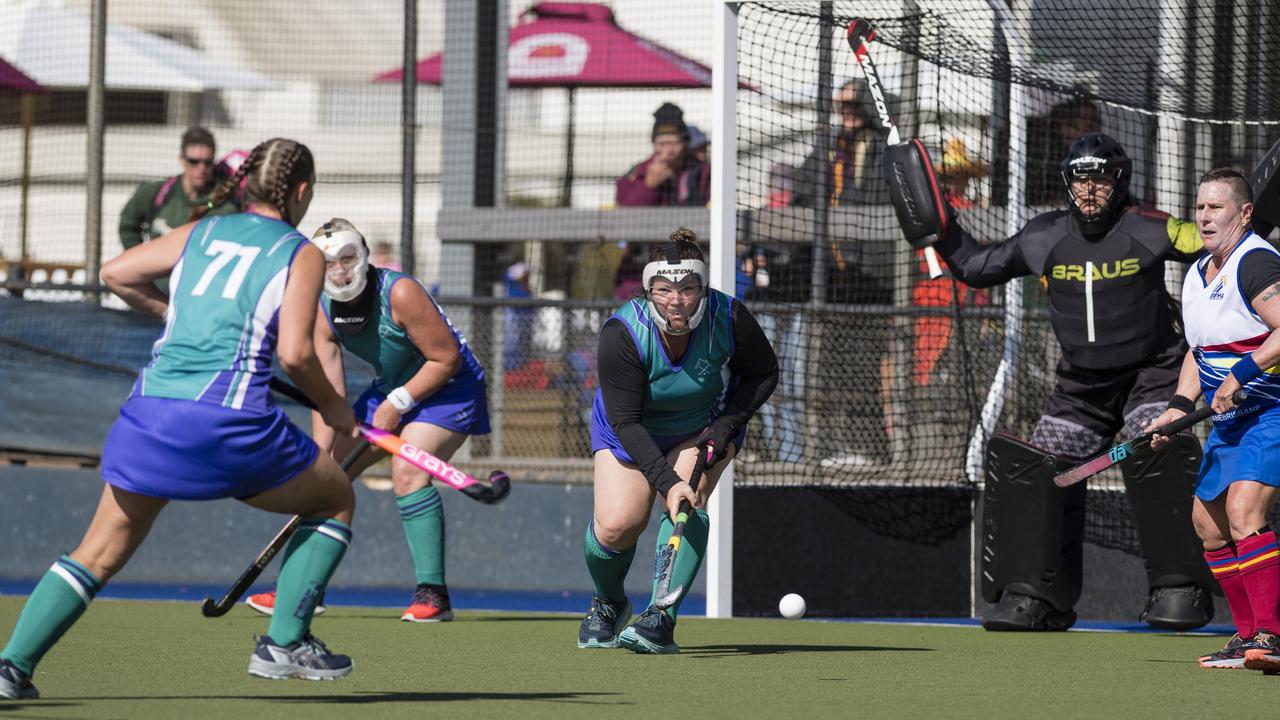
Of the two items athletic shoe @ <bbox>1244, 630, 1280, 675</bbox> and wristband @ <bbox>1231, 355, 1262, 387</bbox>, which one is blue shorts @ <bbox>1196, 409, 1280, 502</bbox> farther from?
athletic shoe @ <bbox>1244, 630, 1280, 675</bbox>

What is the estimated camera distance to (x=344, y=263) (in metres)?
6.86

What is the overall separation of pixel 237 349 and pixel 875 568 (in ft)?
14.0

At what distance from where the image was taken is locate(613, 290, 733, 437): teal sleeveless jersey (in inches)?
234

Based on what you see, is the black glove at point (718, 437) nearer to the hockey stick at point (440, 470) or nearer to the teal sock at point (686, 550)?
the teal sock at point (686, 550)

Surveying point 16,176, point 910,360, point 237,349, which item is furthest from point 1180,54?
point 16,176

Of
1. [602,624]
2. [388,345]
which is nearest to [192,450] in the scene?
[602,624]

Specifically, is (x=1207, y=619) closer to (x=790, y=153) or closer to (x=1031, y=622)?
(x=1031, y=622)

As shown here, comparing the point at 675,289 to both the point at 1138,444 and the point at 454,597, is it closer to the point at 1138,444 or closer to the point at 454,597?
the point at 1138,444

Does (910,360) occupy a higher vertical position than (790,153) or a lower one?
lower

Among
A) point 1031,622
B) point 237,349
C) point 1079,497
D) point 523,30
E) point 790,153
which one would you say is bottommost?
point 1031,622

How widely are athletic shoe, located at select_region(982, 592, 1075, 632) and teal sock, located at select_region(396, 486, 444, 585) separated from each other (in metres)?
2.16

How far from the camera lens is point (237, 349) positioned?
4.38m

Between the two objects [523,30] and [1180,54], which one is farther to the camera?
[523,30]

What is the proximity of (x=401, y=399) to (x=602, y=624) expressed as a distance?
1309 millimetres
